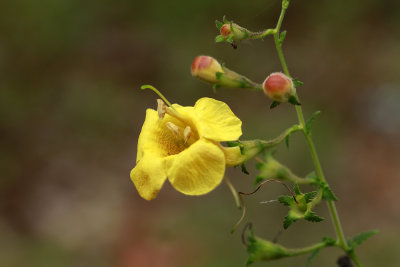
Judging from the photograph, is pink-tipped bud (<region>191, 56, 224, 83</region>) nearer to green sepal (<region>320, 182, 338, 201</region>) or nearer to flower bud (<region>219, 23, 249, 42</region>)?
flower bud (<region>219, 23, 249, 42</region>)

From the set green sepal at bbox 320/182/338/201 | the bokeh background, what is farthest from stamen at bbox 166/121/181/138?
the bokeh background

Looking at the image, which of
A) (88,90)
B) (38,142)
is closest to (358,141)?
(88,90)

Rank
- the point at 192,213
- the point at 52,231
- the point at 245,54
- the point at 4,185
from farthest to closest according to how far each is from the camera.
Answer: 1. the point at 245,54
2. the point at 4,185
3. the point at 52,231
4. the point at 192,213

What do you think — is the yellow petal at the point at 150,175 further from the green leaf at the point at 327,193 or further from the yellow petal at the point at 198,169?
the green leaf at the point at 327,193

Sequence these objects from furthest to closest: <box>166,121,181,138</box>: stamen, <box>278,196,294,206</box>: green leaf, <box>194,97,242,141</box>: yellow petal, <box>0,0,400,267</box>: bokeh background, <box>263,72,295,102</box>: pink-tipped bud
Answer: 1. <box>0,0,400,267</box>: bokeh background
2. <box>166,121,181,138</box>: stamen
3. <box>278,196,294,206</box>: green leaf
4. <box>194,97,242,141</box>: yellow petal
5. <box>263,72,295,102</box>: pink-tipped bud

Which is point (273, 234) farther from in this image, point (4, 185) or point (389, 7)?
point (389, 7)

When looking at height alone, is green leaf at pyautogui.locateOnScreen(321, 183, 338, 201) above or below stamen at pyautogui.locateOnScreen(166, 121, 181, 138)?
below

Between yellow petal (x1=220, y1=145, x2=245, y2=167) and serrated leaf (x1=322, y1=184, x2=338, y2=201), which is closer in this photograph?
serrated leaf (x1=322, y1=184, x2=338, y2=201)
